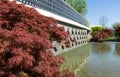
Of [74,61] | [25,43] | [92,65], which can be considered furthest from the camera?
[74,61]

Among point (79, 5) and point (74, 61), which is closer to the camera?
point (74, 61)

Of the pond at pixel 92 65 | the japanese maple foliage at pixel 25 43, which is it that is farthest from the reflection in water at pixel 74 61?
the japanese maple foliage at pixel 25 43

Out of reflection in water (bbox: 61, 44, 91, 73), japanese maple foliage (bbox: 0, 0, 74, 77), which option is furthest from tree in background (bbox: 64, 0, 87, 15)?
japanese maple foliage (bbox: 0, 0, 74, 77)

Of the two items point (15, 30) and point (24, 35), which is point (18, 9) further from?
point (24, 35)

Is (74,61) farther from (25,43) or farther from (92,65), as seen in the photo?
(25,43)

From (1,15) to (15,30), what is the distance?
78cm

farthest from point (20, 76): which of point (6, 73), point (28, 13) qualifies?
point (28, 13)

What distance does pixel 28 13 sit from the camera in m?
6.75

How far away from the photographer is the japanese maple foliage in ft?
17.8

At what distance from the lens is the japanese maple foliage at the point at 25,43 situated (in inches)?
213

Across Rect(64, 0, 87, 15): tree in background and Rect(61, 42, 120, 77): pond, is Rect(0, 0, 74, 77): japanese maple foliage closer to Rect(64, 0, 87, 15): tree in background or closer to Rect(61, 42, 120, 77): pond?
Rect(61, 42, 120, 77): pond

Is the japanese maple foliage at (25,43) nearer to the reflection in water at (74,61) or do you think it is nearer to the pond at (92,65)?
the pond at (92,65)

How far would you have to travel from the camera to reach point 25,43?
5.48m

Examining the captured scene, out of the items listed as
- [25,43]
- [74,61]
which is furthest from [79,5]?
[25,43]
